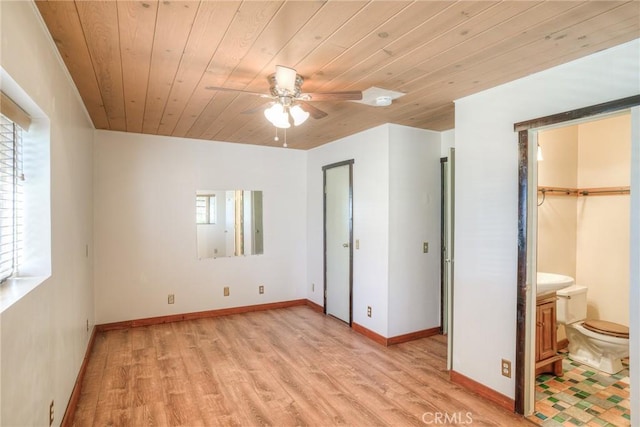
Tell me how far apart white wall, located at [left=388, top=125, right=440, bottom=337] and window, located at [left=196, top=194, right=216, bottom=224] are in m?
2.38

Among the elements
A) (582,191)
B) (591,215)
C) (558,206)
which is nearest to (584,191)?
(582,191)

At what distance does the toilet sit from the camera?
9.69 ft

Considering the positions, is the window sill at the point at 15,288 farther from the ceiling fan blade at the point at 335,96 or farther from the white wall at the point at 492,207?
the white wall at the point at 492,207

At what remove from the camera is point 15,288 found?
1.54m

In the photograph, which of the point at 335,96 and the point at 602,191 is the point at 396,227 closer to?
the point at 335,96

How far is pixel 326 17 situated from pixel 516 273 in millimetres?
2081

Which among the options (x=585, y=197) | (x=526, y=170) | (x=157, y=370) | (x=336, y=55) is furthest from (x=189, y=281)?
(x=585, y=197)

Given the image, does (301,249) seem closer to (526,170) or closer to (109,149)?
(109,149)

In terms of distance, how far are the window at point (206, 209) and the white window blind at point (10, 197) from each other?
108 inches

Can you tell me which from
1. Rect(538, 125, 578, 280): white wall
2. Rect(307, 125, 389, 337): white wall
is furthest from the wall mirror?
Rect(538, 125, 578, 280): white wall

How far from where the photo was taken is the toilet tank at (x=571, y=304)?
3.34 meters

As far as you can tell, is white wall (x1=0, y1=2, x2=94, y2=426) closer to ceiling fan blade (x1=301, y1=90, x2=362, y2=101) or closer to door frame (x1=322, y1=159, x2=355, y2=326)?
ceiling fan blade (x1=301, y1=90, x2=362, y2=101)

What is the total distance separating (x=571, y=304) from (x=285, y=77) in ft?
11.3

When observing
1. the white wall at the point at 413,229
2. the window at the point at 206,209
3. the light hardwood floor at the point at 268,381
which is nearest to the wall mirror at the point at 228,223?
the window at the point at 206,209
